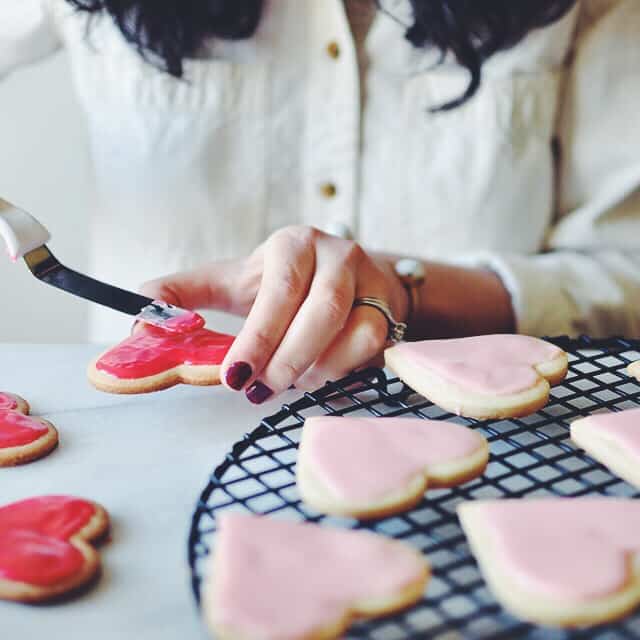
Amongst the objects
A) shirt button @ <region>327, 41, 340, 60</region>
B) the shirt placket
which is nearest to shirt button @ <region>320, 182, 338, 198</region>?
the shirt placket

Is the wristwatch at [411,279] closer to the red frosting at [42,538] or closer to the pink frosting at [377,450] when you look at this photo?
the pink frosting at [377,450]

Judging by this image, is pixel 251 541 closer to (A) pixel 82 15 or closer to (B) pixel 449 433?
(B) pixel 449 433

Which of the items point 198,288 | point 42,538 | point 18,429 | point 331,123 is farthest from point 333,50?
point 42,538

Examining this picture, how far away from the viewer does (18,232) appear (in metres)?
0.69

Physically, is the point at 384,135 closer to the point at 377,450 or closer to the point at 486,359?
the point at 486,359

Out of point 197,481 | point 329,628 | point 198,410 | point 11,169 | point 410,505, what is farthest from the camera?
point 11,169

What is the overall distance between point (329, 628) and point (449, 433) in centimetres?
19

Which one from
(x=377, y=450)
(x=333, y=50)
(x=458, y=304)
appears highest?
(x=333, y=50)

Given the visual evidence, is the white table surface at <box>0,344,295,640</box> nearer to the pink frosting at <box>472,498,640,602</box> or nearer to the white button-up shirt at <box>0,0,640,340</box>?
the pink frosting at <box>472,498,640,602</box>

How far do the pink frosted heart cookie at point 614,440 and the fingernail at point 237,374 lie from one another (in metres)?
0.24

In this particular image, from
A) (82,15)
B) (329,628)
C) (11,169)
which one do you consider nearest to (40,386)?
(329,628)

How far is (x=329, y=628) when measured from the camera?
1.26ft

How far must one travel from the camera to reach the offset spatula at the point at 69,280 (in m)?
0.69

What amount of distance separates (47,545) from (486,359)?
337 millimetres
